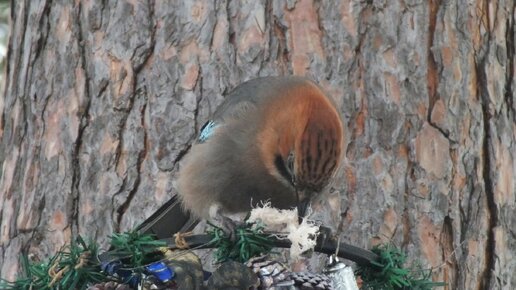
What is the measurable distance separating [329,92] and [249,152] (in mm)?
467

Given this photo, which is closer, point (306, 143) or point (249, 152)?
point (306, 143)

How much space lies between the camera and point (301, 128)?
414cm

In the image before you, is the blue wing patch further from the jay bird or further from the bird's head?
the bird's head

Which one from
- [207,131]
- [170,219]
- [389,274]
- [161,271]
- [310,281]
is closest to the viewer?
[161,271]

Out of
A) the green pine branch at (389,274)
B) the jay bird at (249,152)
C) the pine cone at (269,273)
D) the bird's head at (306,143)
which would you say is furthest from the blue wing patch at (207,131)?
the pine cone at (269,273)

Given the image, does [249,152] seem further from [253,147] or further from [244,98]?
[244,98]

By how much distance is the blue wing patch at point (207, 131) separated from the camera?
4480 millimetres

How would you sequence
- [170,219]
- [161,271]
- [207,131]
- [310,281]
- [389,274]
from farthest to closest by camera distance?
1. [207,131]
2. [170,219]
3. [389,274]
4. [310,281]
5. [161,271]

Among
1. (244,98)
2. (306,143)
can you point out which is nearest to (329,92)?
(244,98)

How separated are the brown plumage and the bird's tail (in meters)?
0.04

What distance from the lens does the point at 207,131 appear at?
4.51m

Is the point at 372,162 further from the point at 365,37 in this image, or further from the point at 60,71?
the point at 60,71

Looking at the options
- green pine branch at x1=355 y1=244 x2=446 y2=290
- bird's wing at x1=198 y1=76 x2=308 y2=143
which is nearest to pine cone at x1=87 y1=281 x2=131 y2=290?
green pine branch at x1=355 y1=244 x2=446 y2=290

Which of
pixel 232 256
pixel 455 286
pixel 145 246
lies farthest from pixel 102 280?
pixel 455 286
